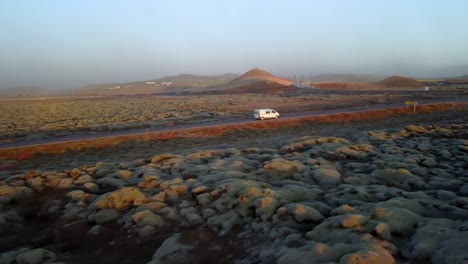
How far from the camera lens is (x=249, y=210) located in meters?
12.5

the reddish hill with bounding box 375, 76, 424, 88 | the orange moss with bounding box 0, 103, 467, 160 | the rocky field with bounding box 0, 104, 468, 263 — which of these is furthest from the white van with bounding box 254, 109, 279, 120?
the reddish hill with bounding box 375, 76, 424, 88

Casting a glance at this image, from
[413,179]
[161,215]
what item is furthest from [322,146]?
[161,215]

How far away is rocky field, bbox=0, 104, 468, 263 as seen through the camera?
9242 millimetres

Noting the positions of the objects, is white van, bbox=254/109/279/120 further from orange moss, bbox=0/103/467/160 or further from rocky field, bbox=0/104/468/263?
rocky field, bbox=0/104/468/263

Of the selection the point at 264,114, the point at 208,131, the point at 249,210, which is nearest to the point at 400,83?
the point at 264,114

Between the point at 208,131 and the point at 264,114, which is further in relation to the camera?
the point at 264,114

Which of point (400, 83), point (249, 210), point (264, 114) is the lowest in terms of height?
point (249, 210)

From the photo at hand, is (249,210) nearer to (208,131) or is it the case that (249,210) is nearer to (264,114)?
(208,131)

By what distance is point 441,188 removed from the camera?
1402 cm

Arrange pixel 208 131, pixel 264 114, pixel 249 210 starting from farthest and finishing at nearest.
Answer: pixel 264 114
pixel 208 131
pixel 249 210

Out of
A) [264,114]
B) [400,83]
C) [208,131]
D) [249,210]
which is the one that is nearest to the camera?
[249,210]

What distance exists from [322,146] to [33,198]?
1793cm

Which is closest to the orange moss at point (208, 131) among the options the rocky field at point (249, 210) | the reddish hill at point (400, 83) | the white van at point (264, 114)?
the white van at point (264, 114)

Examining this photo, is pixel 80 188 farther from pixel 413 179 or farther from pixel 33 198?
pixel 413 179
